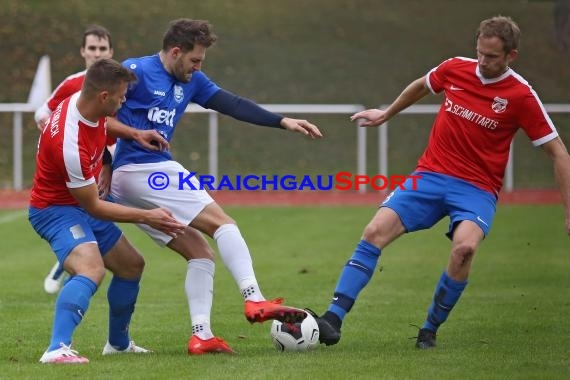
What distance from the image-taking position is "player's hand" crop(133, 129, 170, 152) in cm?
729

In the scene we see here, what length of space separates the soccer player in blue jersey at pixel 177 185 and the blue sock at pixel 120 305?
373 mm

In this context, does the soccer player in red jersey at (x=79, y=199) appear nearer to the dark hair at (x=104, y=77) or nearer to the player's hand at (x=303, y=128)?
the dark hair at (x=104, y=77)

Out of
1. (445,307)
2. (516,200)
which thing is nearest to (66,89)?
(445,307)

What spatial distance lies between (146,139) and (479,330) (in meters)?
2.98

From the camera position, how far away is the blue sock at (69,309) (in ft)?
22.6

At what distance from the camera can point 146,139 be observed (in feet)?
24.0

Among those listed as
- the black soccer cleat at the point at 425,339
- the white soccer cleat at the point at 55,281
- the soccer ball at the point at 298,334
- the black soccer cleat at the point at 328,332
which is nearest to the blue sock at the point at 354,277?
the black soccer cleat at the point at 328,332

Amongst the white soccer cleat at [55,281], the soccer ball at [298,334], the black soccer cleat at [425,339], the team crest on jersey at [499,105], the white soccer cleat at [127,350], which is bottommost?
the white soccer cleat at [55,281]

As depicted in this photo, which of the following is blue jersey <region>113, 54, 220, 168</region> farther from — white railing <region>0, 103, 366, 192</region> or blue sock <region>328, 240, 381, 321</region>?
white railing <region>0, 103, 366, 192</region>

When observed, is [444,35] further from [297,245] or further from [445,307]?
[445,307]

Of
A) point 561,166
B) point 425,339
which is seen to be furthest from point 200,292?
point 561,166

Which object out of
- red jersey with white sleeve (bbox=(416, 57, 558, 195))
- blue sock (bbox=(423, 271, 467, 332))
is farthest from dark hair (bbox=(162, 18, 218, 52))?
blue sock (bbox=(423, 271, 467, 332))

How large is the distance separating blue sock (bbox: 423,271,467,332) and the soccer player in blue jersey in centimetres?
101

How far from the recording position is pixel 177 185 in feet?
24.4
